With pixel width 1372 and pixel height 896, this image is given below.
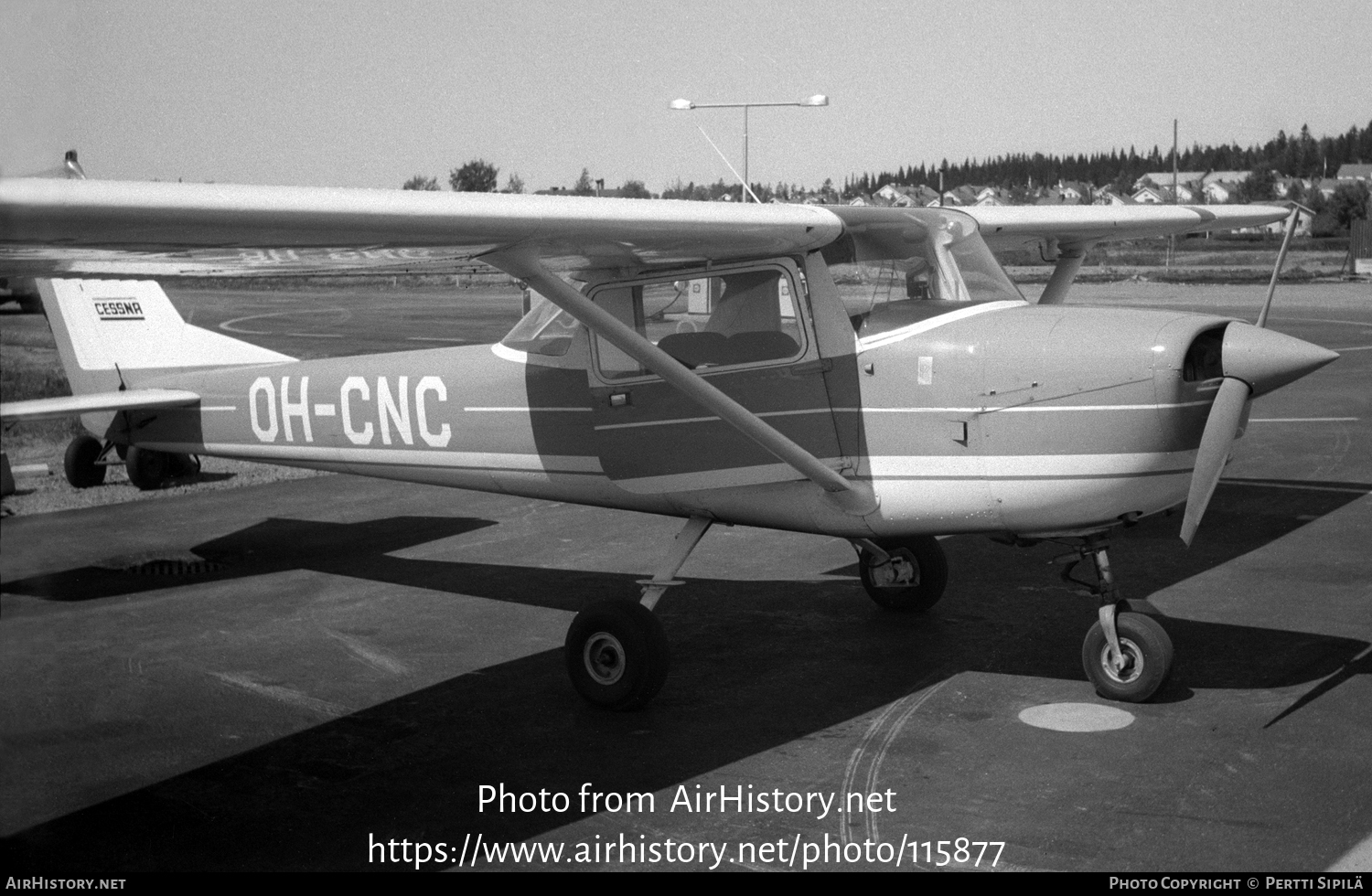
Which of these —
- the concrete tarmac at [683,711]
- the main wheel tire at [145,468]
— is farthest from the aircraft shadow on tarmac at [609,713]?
the main wheel tire at [145,468]

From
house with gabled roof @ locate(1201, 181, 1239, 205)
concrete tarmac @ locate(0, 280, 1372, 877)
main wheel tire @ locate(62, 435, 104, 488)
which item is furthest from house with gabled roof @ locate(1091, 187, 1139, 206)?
main wheel tire @ locate(62, 435, 104, 488)

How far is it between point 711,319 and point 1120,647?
2.80 meters

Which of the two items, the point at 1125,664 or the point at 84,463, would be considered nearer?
the point at 1125,664

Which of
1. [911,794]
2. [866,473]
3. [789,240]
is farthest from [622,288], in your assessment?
[911,794]

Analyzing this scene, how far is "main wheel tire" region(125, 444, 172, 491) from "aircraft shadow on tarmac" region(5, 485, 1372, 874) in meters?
1.55

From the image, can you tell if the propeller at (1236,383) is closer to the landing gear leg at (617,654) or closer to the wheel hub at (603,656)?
the landing gear leg at (617,654)

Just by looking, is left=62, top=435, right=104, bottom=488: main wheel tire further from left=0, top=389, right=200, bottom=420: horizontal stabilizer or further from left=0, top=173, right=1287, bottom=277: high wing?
left=0, top=173, right=1287, bottom=277: high wing

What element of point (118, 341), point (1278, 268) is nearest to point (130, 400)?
point (118, 341)

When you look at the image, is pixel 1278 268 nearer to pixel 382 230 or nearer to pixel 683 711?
pixel 683 711

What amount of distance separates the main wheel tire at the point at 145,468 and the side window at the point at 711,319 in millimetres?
5401

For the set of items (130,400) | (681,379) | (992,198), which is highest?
(992,198)

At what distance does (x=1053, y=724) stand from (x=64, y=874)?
442cm

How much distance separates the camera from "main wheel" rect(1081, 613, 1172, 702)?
6.41 metres

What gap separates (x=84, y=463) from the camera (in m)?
12.4
